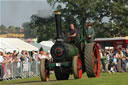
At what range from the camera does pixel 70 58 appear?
54.7 ft

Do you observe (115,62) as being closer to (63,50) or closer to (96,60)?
(96,60)

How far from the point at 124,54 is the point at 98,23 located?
45.4 metres

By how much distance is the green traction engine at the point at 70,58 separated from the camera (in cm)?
1619

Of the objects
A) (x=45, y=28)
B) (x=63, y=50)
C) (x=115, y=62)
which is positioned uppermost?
(x=45, y=28)

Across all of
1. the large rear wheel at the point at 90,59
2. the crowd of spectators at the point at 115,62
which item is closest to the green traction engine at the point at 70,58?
the large rear wheel at the point at 90,59

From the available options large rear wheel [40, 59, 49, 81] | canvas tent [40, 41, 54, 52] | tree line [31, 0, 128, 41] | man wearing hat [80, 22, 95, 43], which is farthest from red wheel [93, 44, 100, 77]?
tree line [31, 0, 128, 41]

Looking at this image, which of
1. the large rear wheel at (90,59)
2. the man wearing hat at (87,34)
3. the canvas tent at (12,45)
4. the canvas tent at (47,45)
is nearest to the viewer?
the large rear wheel at (90,59)

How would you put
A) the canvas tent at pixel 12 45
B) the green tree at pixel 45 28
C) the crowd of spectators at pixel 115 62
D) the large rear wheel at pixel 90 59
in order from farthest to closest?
the green tree at pixel 45 28, the canvas tent at pixel 12 45, the crowd of spectators at pixel 115 62, the large rear wheel at pixel 90 59

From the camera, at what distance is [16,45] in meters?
35.8

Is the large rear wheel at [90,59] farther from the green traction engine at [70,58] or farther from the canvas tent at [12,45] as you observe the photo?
the canvas tent at [12,45]

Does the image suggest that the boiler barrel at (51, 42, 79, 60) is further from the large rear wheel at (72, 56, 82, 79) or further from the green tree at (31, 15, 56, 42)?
the green tree at (31, 15, 56, 42)

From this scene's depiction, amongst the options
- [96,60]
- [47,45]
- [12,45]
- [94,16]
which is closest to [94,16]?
[94,16]

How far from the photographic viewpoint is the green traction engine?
16.2 meters

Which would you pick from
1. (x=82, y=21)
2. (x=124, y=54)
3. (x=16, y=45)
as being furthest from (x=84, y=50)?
(x=82, y=21)
